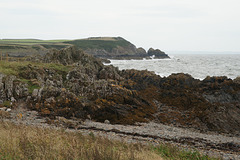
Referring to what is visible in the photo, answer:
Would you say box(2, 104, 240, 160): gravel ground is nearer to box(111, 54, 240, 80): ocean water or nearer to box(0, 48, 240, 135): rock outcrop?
box(0, 48, 240, 135): rock outcrop

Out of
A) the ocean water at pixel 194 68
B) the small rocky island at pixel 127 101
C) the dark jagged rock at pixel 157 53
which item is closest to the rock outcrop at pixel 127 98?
the small rocky island at pixel 127 101

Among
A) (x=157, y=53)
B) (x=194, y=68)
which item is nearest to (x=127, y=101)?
(x=194, y=68)

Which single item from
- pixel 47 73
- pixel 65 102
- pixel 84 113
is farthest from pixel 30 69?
pixel 84 113

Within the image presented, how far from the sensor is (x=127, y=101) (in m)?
23.2

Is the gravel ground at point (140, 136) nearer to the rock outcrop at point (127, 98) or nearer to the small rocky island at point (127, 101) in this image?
the small rocky island at point (127, 101)

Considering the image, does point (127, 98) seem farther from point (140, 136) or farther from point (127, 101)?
point (140, 136)

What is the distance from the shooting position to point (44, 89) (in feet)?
68.0

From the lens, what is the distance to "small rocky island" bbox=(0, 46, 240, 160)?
740 inches

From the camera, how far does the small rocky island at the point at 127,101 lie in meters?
18.8

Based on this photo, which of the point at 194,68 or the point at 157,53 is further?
the point at 157,53

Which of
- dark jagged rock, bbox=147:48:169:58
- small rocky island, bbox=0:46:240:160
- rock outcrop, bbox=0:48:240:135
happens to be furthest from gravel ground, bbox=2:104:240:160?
dark jagged rock, bbox=147:48:169:58

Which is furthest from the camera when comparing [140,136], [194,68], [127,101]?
[194,68]

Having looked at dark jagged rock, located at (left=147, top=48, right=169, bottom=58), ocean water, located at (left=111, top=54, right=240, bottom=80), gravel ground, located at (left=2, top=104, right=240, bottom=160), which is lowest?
gravel ground, located at (left=2, top=104, right=240, bottom=160)

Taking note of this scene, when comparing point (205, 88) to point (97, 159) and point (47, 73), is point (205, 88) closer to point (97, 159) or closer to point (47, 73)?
point (47, 73)
